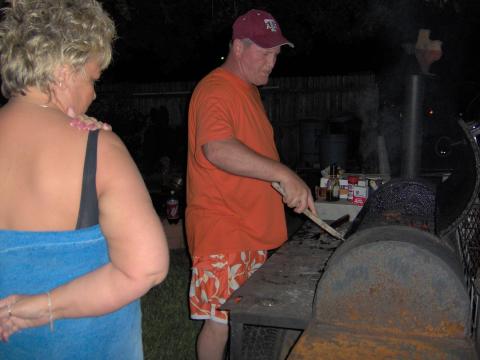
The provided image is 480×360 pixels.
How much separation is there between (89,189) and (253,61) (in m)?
1.78

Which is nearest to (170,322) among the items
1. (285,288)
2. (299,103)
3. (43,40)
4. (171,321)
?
(171,321)

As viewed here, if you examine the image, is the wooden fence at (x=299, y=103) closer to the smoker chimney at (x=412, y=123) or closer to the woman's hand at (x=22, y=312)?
the smoker chimney at (x=412, y=123)

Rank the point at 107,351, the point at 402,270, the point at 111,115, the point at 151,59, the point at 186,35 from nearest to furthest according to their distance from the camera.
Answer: the point at 107,351 → the point at 402,270 → the point at 111,115 → the point at 186,35 → the point at 151,59

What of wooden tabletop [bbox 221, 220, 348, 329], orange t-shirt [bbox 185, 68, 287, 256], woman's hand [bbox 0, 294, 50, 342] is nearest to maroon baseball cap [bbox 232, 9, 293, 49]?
orange t-shirt [bbox 185, 68, 287, 256]

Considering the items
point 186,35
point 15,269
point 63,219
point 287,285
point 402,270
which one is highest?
point 186,35

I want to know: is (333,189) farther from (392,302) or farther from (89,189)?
(89,189)

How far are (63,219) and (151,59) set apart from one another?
797 inches

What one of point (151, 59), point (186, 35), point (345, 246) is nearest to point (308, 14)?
point (186, 35)

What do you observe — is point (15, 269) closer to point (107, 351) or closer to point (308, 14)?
point (107, 351)

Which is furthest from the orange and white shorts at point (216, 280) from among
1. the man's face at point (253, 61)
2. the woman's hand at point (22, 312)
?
the woman's hand at point (22, 312)

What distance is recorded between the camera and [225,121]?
2543 millimetres

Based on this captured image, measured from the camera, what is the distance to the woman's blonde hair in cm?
129

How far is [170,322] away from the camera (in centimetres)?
431

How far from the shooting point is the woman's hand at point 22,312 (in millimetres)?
1280
